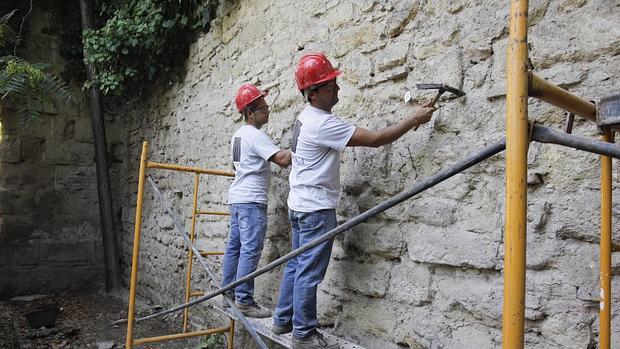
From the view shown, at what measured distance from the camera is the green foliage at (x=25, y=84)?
5203 millimetres

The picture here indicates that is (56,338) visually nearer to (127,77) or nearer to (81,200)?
(81,200)

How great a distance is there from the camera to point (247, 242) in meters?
3.26

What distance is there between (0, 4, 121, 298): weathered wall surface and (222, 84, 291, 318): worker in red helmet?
13.8 ft

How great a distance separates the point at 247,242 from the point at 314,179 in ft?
3.00

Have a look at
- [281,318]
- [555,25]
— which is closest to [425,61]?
[555,25]

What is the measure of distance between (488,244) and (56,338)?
4.63 m

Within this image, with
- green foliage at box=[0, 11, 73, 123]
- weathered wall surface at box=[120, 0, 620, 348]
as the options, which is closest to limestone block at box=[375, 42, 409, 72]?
weathered wall surface at box=[120, 0, 620, 348]

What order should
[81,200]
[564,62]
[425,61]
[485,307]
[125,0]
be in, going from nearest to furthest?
[564,62]
[485,307]
[425,61]
[125,0]
[81,200]

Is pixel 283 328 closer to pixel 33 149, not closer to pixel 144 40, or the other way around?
pixel 144 40

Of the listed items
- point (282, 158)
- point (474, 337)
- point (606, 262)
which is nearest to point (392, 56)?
point (282, 158)

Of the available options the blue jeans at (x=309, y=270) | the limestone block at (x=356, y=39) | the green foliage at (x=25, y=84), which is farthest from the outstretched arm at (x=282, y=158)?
the green foliage at (x=25, y=84)

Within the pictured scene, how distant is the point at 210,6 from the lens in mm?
4875

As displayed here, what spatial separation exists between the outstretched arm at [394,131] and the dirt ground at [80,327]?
2.69 meters

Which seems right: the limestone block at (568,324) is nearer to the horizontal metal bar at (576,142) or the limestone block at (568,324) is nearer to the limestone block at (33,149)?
the horizontal metal bar at (576,142)
